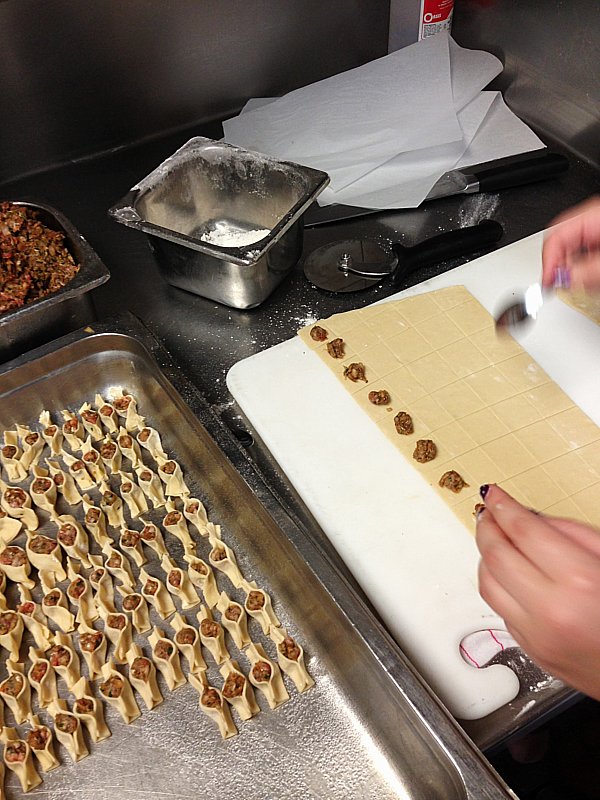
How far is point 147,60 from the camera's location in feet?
5.85

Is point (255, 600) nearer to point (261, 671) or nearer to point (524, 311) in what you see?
point (261, 671)

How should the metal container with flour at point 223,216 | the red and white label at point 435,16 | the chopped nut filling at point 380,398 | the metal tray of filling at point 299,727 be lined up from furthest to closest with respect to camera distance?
the red and white label at point 435,16 < the metal container with flour at point 223,216 < the chopped nut filling at point 380,398 < the metal tray of filling at point 299,727

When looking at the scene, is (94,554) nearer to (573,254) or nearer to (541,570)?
(541,570)

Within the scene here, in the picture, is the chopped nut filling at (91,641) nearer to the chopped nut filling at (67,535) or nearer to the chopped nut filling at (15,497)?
the chopped nut filling at (67,535)

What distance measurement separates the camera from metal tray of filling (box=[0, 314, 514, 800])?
942 mm

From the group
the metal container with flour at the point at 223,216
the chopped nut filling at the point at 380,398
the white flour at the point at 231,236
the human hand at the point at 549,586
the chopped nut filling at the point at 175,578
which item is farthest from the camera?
the white flour at the point at 231,236

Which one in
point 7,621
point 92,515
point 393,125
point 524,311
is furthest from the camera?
point 393,125

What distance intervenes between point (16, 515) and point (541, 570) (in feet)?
2.77

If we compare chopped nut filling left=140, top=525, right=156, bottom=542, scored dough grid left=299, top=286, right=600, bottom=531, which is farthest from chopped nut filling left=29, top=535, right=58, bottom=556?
scored dough grid left=299, top=286, right=600, bottom=531

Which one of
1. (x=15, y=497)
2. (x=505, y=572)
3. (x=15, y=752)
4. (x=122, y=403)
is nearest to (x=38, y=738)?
(x=15, y=752)

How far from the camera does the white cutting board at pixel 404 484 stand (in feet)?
3.33

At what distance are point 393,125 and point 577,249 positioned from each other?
0.73 metres

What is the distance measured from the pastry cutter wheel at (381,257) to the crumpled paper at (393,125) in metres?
0.16

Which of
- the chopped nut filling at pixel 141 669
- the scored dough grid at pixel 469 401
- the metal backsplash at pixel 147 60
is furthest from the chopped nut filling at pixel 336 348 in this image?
the metal backsplash at pixel 147 60
